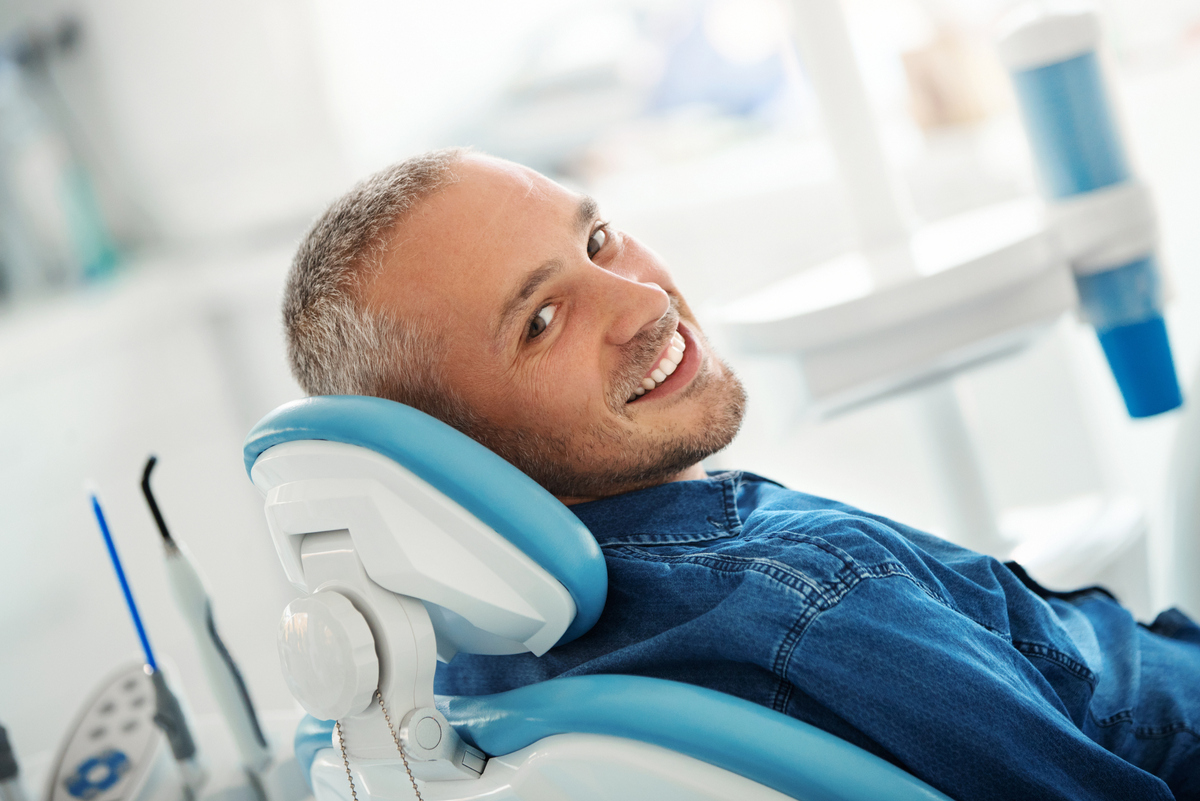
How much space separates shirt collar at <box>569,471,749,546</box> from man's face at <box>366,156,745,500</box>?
0.05 metres

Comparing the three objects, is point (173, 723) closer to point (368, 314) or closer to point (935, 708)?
point (368, 314)

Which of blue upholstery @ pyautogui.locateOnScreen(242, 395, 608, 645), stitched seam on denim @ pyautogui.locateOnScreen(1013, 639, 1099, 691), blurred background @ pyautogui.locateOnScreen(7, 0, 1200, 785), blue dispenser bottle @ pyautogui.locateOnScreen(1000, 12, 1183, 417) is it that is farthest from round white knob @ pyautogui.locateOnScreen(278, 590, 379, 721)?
blurred background @ pyautogui.locateOnScreen(7, 0, 1200, 785)

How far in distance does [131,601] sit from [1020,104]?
1250mm

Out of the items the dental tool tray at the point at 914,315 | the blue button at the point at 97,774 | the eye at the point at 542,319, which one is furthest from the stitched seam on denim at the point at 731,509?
the blue button at the point at 97,774

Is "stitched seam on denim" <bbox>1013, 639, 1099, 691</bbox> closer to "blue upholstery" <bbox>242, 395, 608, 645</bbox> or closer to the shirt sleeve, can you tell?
the shirt sleeve

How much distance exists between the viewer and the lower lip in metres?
0.95

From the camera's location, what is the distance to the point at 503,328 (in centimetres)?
90

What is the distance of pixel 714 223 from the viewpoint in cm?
224

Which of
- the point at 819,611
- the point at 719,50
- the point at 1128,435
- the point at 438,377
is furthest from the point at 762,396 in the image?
the point at 719,50

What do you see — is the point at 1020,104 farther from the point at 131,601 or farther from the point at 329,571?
the point at 131,601

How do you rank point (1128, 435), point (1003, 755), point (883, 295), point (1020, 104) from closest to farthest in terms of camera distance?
point (1003, 755) < point (883, 295) < point (1020, 104) < point (1128, 435)

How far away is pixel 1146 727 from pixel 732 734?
0.48 meters

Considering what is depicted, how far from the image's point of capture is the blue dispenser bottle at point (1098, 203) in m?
1.36

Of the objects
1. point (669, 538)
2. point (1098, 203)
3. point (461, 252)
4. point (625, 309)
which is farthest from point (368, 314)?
point (1098, 203)
